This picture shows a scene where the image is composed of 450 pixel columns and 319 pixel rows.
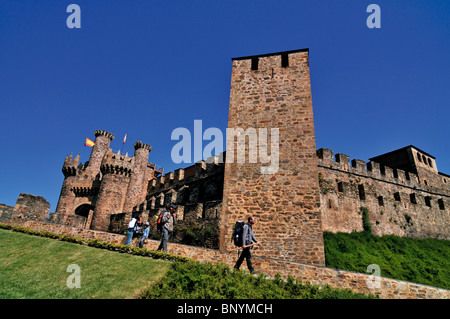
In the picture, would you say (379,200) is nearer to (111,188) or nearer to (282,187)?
(282,187)

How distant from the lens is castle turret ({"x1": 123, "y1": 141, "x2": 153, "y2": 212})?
92.1 ft

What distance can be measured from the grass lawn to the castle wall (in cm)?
1180

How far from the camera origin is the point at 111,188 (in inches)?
1085

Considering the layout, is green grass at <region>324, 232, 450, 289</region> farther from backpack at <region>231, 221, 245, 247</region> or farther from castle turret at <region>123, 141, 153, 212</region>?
castle turret at <region>123, 141, 153, 212</region>

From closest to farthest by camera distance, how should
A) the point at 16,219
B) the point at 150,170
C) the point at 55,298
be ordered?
the point at 55,298
the point at 16,219
the point at 150,170

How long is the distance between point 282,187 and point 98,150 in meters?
29.2

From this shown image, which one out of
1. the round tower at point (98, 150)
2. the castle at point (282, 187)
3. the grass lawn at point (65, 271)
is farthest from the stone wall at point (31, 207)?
the round tower at point (98, 150)

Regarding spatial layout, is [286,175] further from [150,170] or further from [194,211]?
[150,170]

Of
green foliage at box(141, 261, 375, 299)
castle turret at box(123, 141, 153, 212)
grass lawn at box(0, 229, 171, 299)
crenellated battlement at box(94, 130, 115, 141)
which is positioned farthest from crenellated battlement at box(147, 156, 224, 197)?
green foliage at box(141, 261, 375, 299)
